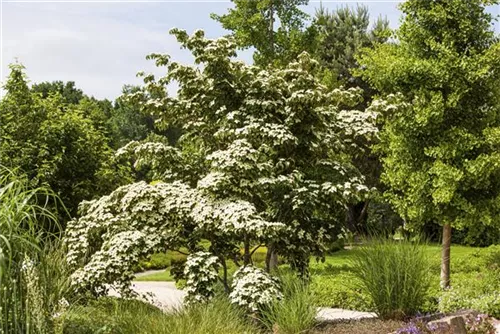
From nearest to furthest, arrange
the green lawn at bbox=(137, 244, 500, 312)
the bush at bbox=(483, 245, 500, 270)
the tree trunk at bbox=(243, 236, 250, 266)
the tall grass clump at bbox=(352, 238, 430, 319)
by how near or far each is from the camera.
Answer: the tall grass clump at bbox=(352, 238, 430, 319)
the tree trunk at bbox=(243, 236, 250, 266)
the green lawn at bbox=(137, 244, 500, 312)
the bush at bbox=(483, 245, 500, 270)

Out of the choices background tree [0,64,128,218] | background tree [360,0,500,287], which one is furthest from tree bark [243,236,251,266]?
background tree [0,64,128,218]

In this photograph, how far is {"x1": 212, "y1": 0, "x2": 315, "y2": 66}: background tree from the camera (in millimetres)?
16844

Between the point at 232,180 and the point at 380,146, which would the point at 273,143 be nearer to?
the point at 232,180

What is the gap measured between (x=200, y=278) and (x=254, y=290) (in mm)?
734

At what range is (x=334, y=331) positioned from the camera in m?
7.36

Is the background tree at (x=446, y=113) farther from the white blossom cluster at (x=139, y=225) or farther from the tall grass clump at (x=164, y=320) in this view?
the tall grass clump at (x=164, y=320)

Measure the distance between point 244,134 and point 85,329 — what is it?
3.31 m

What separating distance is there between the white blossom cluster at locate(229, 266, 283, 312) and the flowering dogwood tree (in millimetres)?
466

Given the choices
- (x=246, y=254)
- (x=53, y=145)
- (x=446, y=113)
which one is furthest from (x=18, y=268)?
(x=446, y=113)

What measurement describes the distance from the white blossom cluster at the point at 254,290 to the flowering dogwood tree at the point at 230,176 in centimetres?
47

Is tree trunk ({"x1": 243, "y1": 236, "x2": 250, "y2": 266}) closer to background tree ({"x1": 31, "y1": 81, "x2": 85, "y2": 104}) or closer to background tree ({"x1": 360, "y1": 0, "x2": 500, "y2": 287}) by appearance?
background tree ({"x1": 360, "y1": 0, "x2": 500, "y2": 287})

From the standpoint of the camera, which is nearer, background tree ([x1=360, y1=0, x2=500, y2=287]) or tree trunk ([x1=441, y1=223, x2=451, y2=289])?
background tree ([x1=360, y1=0, x2=500, y2=287])

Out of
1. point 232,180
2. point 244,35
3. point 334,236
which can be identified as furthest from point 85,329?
point 244,35

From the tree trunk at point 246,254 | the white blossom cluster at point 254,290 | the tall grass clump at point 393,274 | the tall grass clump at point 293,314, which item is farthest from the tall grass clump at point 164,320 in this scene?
the tall grass clump at point 393,274
